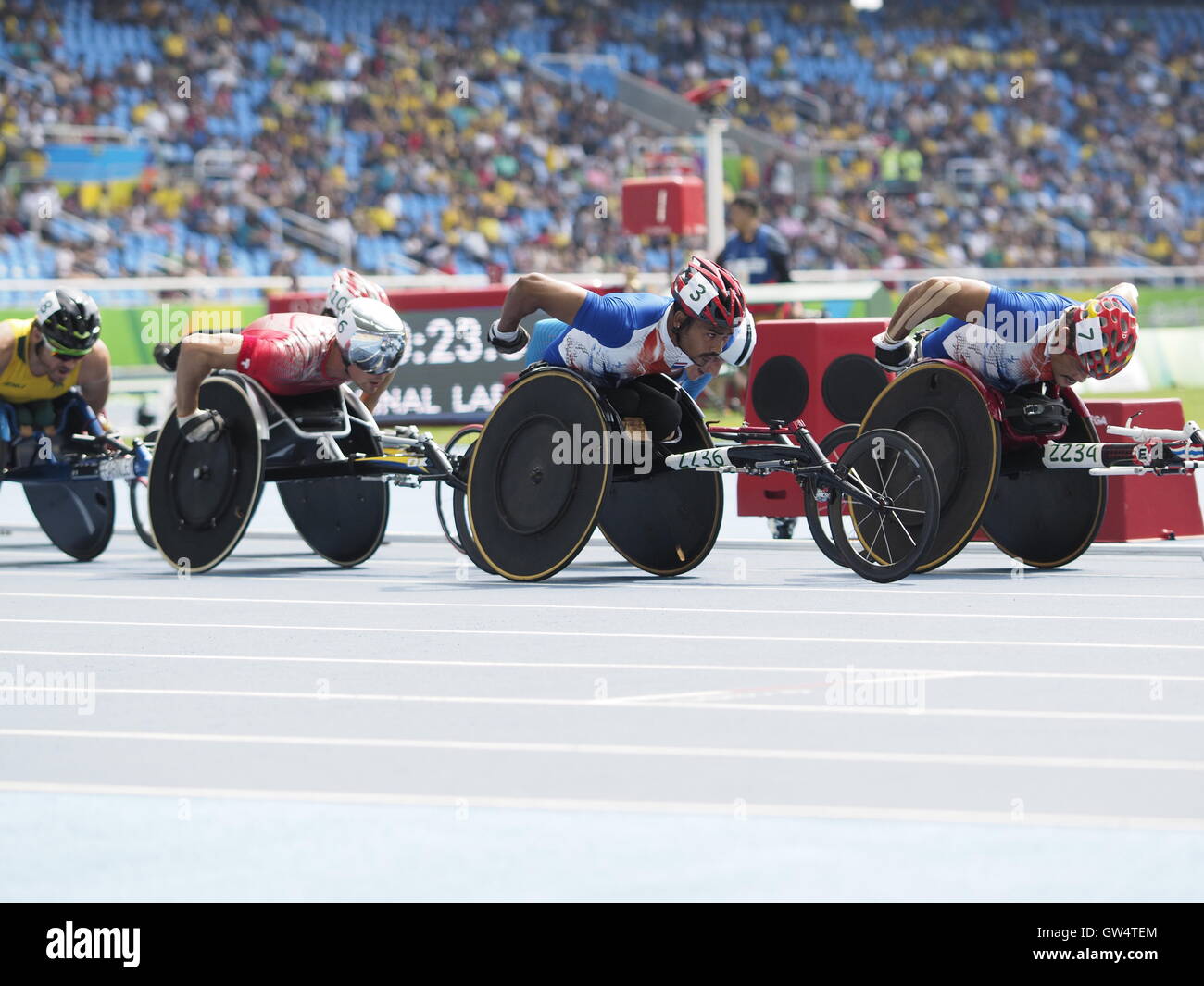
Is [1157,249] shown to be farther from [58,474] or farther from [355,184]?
[58,474]

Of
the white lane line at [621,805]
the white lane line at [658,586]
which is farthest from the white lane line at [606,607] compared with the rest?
the white lane line at [621,805]

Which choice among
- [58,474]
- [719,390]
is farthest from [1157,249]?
[58,474]

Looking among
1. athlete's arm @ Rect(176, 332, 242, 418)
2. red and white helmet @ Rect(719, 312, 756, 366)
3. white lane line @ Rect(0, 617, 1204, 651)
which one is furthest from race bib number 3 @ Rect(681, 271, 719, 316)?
athlete's arm @ Rect(176, 332, 242, 418)

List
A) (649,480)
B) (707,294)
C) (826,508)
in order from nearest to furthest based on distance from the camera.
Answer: (707,294), (649,480), (826,508)

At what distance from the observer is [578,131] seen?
37406 mm

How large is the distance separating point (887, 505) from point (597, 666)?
3.08 m

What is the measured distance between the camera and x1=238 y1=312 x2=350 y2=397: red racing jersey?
1141cm

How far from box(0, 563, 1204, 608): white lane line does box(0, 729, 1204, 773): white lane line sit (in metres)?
3.64

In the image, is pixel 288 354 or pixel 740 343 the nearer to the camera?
pixel 740 343

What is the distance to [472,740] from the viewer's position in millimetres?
6281

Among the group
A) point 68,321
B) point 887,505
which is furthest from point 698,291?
point 68,321

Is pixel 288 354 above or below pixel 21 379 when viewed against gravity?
above

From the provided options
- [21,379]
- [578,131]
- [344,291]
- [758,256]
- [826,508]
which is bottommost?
[826,508]

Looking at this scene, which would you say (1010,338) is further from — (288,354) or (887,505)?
(288,354)
